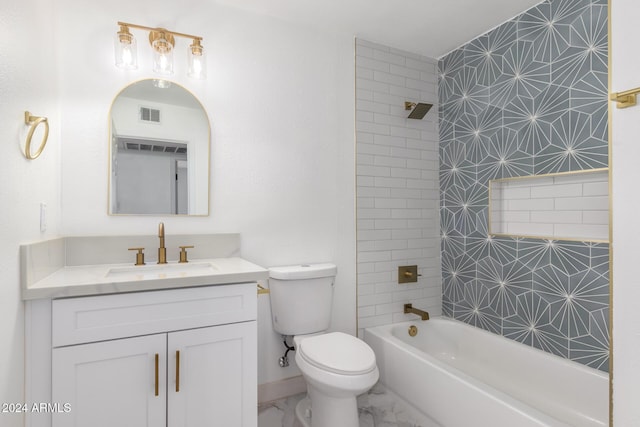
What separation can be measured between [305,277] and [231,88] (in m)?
1.20

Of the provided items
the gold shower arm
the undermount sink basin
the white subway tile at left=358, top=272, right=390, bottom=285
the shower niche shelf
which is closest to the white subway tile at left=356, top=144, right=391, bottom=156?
the shower niche shelf

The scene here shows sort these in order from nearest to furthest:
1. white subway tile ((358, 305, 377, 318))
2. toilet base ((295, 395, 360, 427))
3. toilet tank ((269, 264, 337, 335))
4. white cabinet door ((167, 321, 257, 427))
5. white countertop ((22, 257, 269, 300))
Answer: white countertop ((22, 257, 269, 300))
white cabinet door ((167, 321, 257, 427))
toilet base ((295, 395, 360, 427))
toilet tank ((269, 264, 337, 335))
white subway tile ((358, 305, 377, 318))

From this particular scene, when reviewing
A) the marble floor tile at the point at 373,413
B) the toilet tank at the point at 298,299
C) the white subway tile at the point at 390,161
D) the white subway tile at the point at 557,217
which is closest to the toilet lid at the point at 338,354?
the toilet tank at the point at 298,299

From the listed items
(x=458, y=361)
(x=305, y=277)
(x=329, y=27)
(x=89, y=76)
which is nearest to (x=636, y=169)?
(x=305, y=277)

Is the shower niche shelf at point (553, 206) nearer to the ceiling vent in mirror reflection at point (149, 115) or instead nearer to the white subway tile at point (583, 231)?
the white subway tile at point (583, 231)

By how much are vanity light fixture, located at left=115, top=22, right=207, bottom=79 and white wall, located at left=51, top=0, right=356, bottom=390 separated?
0.20 feet

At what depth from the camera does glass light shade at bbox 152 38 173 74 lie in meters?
1.86

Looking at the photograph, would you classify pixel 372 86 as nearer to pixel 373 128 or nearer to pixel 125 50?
pixel 373 128

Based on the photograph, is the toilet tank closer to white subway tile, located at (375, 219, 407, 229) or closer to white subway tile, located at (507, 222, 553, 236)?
white subway tile, located at (375, 219, 407, 229)

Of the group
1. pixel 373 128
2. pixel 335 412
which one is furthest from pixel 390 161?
pixel 335 412

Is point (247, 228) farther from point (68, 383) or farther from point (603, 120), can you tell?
point (603, 120)

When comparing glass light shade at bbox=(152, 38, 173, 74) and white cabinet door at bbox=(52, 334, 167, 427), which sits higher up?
glass light shade at bbox=(152, 38, 173, 74)

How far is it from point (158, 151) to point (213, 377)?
3.95ft

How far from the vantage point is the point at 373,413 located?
80.7 inches
